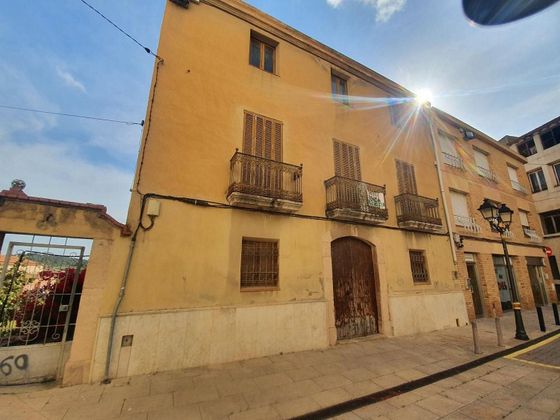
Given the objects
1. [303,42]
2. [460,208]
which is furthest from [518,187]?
[303,42]

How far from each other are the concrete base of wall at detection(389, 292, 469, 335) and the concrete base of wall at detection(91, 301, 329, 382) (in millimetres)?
3092

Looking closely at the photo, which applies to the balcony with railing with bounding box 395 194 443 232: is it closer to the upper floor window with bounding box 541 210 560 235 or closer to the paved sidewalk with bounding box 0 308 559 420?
the paved sidewalk with bounding box 0 308 559 420

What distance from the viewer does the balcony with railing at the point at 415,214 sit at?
915 cm

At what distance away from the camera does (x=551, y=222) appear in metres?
16.9

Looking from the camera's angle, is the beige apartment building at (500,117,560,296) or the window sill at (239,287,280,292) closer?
the window sill at (239,287,280,292)

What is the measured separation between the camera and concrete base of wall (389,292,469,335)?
8.17m

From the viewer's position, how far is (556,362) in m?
5.52

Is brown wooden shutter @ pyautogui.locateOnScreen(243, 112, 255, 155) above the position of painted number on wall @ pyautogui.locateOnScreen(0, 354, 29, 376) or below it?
above

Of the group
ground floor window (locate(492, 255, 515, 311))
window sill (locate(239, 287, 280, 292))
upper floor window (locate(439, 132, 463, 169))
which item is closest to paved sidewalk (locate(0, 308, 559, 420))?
window sill (locate(239, 287, 280, 292))

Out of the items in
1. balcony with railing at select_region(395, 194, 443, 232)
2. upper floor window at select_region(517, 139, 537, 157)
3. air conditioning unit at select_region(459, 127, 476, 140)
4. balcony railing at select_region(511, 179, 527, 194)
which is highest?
upper floor window at select_region(517, 139, 537, 157)

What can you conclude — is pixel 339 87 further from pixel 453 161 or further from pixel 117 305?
pixel 117 305

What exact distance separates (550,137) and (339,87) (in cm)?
1972

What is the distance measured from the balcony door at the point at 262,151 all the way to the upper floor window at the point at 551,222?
21.2m

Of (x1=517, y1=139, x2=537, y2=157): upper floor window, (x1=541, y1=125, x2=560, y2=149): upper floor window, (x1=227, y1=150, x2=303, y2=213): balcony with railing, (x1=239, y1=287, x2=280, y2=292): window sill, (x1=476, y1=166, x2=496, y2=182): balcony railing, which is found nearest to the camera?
(x1=239, y1=287, x2=280, y2=292): window sill
